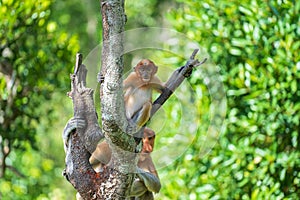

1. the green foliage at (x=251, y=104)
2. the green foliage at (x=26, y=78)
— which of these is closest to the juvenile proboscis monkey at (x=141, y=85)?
the green foliage at (x=251, y=104)

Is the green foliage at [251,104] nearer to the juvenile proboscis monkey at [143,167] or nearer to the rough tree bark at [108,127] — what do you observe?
the juvenile proboscis monkey at [143,167]

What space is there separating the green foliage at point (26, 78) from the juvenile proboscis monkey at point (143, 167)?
3069 mm

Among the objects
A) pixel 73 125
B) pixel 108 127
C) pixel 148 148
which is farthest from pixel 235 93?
pixel 108 127

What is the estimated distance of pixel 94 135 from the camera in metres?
2.54

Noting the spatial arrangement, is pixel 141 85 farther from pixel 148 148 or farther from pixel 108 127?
pixel 108 127

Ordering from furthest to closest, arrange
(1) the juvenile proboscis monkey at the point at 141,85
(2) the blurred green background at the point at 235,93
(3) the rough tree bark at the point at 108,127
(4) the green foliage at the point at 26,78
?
1. (4) the green foliage at the point at 26,78
2. (2) the blurred green background at the point at 235,93
3. (1) the juvenile proboscis monkey at the point at 141,85
4. (3) the rough tree bark at the point at 108,127

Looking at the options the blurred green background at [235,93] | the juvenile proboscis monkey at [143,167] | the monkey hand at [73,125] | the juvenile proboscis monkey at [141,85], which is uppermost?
the blurred green background at [235,93]

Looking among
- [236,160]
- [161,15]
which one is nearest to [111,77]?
[236,160]

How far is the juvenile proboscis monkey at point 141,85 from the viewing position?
2752 mm

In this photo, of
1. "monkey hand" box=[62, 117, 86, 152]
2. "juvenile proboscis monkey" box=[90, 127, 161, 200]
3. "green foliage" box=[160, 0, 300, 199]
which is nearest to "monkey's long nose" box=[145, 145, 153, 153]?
"juvenile proboscis monkey" box=[90, 127, 161, 200]

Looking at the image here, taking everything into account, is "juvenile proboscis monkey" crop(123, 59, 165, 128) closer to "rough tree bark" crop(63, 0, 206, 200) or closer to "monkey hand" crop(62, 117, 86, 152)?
"rough tree bark" crop(63, 0, 206, 200)

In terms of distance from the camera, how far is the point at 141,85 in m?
2.81

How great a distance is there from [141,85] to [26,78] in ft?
10.9

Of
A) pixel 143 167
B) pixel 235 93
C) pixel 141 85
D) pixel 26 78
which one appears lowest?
pixel 143 167
